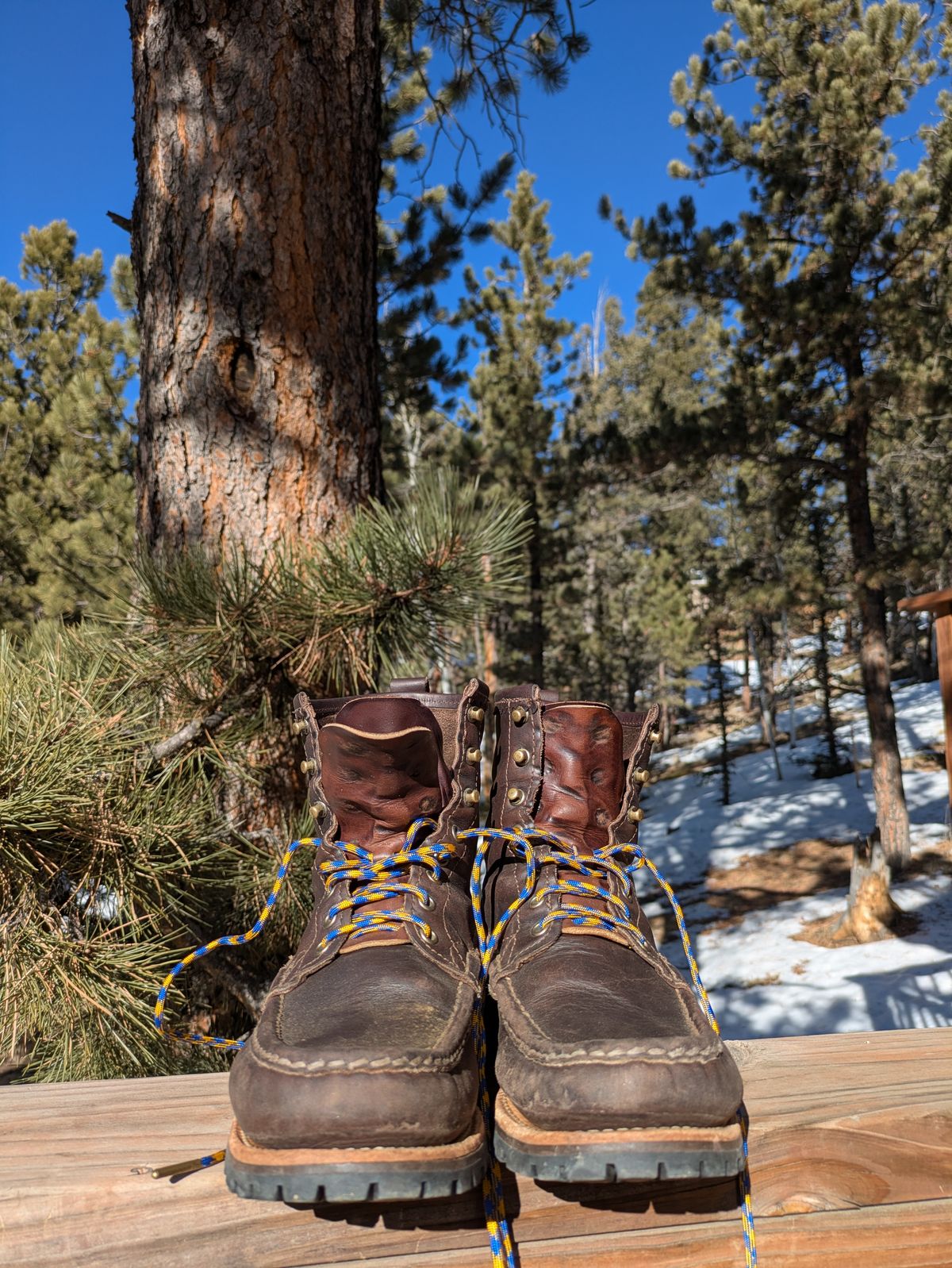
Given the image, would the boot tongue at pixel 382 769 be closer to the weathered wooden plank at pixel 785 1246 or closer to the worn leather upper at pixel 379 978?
the worn leather upper at pixel 379 978

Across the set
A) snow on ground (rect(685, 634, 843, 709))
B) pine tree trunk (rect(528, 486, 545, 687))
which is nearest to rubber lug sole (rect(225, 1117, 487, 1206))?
pine tree trunk (rect(528, 486, 545, 687))

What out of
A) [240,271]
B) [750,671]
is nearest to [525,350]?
[240,271]

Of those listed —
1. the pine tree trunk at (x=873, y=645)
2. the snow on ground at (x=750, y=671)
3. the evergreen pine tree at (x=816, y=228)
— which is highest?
the evergreen pine tree at (x=816, y=228)

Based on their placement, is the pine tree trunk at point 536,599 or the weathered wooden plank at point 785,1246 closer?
the weathered wooden plank at point 785,1246

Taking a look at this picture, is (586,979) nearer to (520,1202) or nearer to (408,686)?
(520,1202)

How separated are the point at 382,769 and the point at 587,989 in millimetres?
359

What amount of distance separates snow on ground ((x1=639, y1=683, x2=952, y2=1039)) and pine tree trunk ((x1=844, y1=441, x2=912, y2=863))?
49.6 inches

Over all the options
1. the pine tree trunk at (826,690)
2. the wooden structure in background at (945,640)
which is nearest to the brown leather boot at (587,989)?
Result: the wooden structure in background at (945,640)

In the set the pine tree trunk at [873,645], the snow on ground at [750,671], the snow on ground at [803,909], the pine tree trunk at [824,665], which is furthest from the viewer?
the snow on ground at [750,671]

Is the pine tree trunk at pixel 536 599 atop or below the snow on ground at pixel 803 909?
atop

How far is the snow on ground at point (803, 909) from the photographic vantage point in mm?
6723

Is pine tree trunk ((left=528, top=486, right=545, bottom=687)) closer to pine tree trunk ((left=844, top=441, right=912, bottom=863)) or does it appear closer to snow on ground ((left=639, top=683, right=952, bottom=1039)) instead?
snow on ground ((left=639, top=683, right=952, bottom=1039))

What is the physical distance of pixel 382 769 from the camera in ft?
3.49

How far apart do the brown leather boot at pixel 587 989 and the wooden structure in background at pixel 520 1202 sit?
0.15 m
